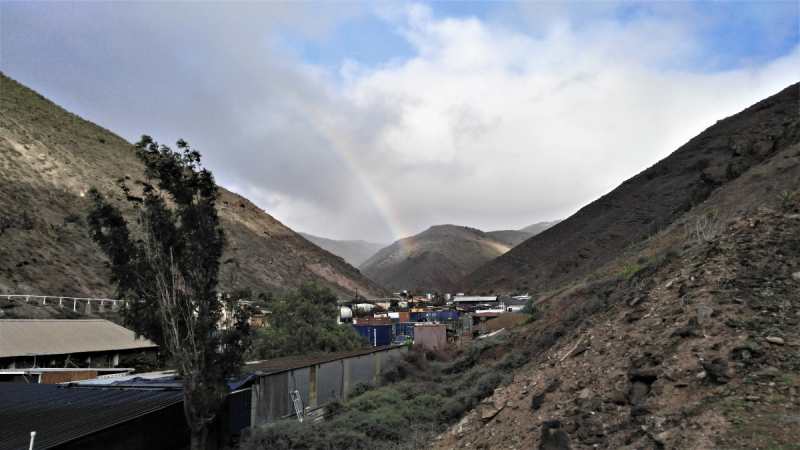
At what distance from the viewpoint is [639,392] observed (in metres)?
8.53

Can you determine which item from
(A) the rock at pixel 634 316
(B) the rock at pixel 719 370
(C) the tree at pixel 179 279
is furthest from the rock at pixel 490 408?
(C) the tree at pixel 179 279

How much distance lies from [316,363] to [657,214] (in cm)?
6294

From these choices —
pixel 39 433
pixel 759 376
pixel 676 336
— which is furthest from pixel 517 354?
pixel 39 433

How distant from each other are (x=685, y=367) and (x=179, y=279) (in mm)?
11447

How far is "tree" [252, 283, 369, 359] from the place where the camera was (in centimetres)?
3062

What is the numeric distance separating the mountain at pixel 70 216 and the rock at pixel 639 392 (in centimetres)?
1004

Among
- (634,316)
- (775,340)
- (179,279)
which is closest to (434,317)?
(634,316)

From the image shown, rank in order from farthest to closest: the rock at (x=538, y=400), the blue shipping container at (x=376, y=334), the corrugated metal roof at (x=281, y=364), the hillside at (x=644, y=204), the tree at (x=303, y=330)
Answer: the hillside at (x=644, y=204) → the blue shipping container at (x=376, y=334) → the tree at (x=303, y=330) → the corrugated metal roof at (x=281, y=364) → the rock at (x=538, y=400)

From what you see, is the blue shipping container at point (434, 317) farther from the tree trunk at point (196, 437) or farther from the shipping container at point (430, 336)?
the tree trunk at point (196, 437)

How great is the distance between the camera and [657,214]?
222 ft

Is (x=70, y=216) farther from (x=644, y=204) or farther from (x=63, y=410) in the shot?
(x=644, y=204)

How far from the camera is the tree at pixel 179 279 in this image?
454 inches

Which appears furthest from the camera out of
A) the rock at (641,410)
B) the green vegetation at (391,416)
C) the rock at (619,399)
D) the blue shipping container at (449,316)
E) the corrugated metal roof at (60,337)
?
the blue shipping container at (449,316)

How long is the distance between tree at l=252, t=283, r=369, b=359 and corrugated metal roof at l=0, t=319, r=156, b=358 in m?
7.34
